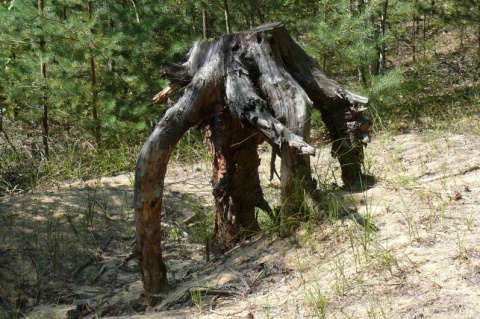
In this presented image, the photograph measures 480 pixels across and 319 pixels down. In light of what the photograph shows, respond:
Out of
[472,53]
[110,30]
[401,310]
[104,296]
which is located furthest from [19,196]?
[472,53]

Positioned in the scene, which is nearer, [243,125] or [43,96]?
[243,125]

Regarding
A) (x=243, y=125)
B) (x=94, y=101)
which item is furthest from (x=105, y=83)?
(x=243, y=125)

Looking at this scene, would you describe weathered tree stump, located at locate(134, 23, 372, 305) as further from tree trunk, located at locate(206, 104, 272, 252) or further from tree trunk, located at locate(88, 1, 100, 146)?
tree trunk, located at locate(88, 1, 100, 146)

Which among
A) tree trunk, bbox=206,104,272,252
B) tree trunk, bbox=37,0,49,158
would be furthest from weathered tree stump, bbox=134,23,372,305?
tree trunk, bbox=37,0,49,158

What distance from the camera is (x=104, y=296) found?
533 cm

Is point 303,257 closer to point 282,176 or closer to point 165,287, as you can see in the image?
point 282,176

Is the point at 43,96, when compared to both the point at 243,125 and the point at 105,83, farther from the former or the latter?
the point at 243,125

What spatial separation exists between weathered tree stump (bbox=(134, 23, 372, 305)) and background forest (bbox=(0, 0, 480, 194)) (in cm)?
241

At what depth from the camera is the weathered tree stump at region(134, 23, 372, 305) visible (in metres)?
4.68

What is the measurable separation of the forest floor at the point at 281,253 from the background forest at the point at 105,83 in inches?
37.1

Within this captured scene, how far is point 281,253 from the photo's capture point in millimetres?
4551

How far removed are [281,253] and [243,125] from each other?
3.00 ft

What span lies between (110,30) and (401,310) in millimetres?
6186

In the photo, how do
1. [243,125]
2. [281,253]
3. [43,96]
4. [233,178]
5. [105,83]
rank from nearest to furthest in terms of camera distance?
[281,253] < [243,125] < [233,178] < [43,96] < [105,83]
